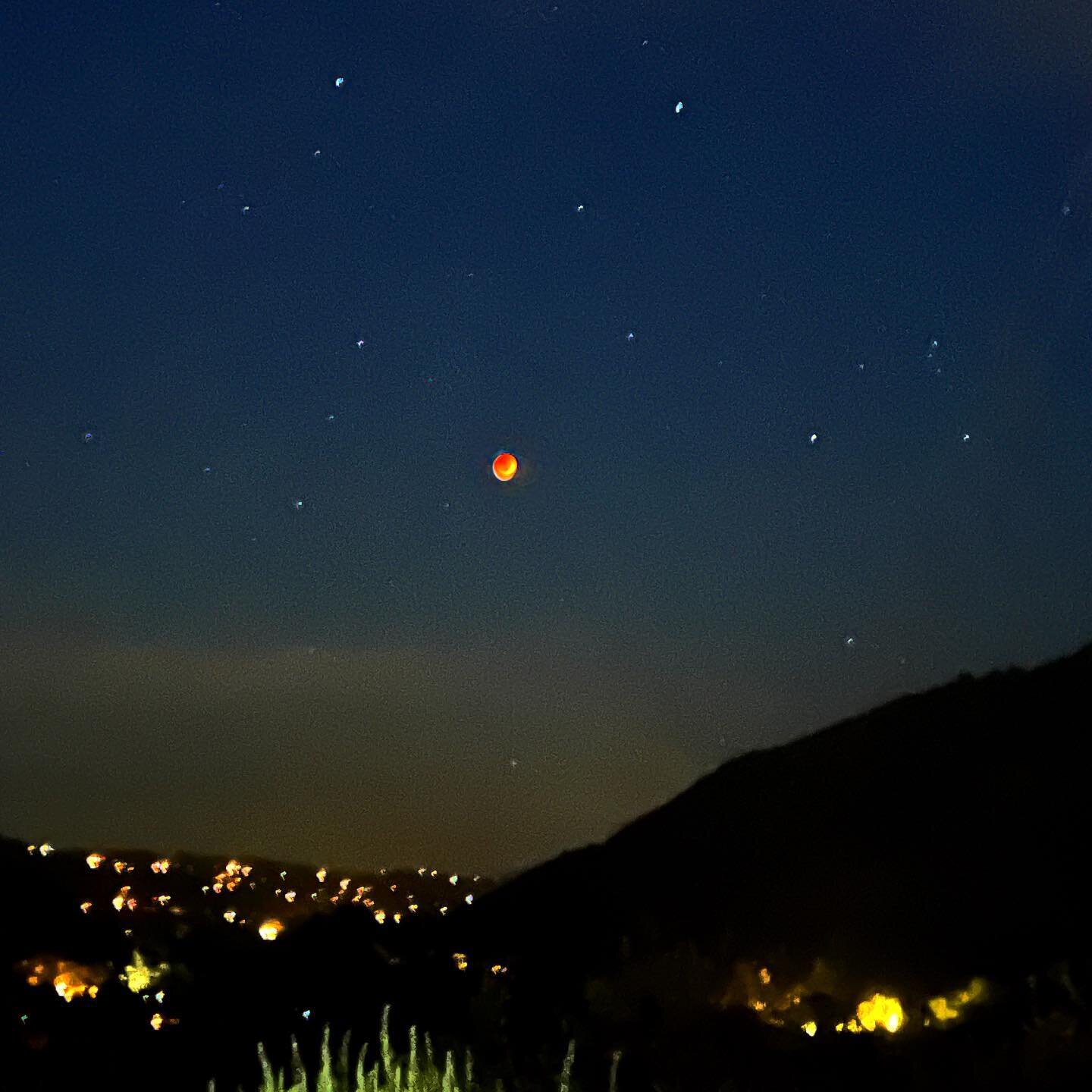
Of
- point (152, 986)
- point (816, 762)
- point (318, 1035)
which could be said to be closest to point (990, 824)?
point (816, 762)

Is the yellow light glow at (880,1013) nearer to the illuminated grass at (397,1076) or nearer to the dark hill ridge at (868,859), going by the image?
the dark hill ridge at (868,859)

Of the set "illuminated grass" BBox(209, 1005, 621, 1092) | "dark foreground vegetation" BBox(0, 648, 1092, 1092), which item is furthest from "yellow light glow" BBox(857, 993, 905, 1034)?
"illuminated grass" BBox(209, 1005, 621, 1092)

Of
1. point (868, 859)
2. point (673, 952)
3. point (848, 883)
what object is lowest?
point (673, 952)

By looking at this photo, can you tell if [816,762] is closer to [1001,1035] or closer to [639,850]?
[639,850]

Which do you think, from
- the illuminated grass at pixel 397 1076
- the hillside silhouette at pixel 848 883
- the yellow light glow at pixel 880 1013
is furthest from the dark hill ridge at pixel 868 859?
the illuminated grass at pixel 397 1076

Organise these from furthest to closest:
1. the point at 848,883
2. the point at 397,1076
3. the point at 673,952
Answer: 1. the point at 848,883
2. the point at 673,952
3. the point at 397,1076

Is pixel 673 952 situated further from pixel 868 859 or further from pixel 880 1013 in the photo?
pixel 868 859

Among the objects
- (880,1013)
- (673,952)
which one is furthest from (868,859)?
(880,1013)

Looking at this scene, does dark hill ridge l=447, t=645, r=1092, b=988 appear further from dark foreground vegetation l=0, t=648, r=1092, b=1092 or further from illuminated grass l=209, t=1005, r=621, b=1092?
illuminated grass l=209, t=1005, r=621, b=1092
